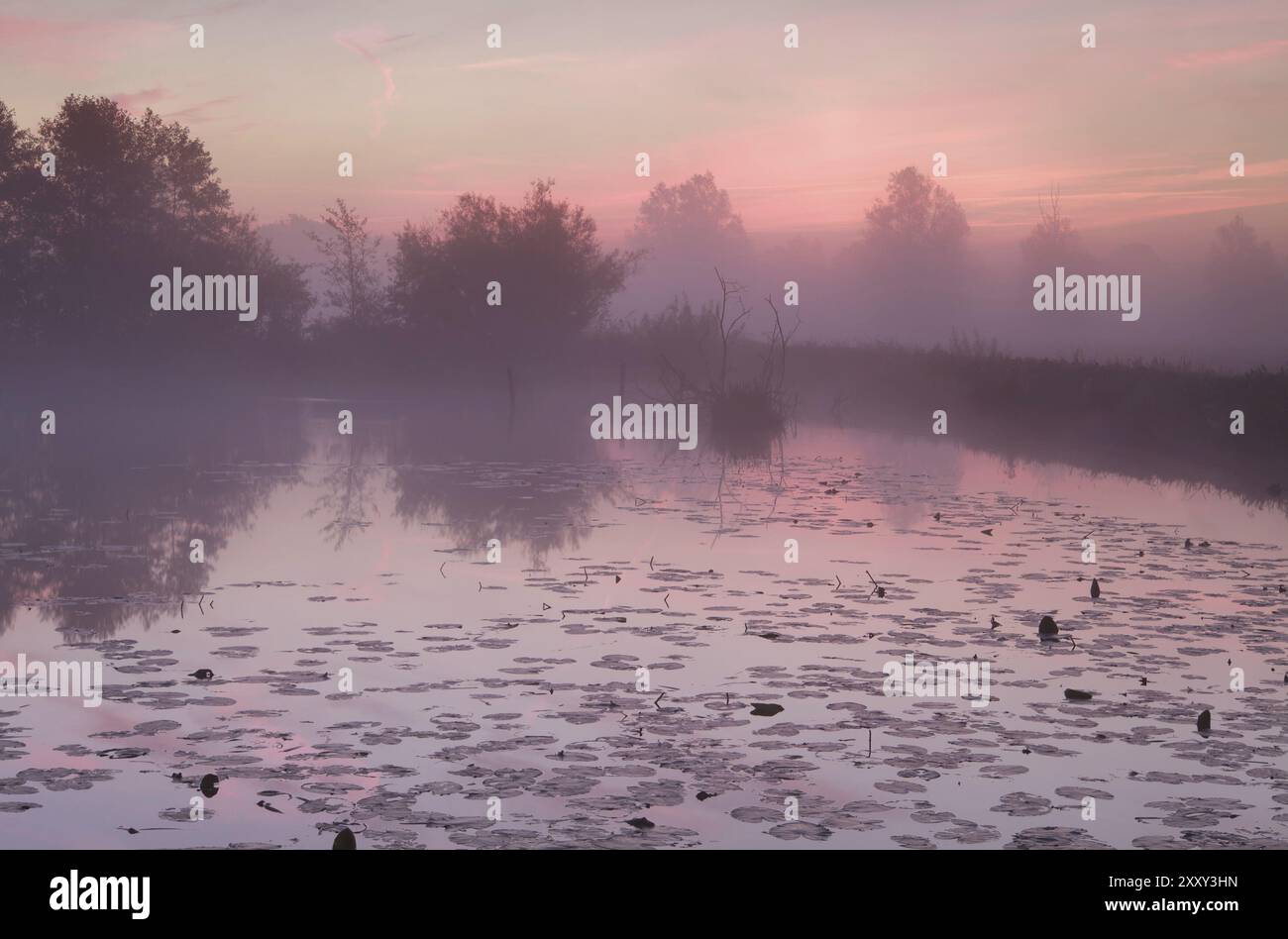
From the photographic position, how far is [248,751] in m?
7.47

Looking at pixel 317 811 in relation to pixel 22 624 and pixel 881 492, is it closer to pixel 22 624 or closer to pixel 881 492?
pixel 22 624

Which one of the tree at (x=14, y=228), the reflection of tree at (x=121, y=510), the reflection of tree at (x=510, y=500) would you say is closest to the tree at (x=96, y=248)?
the tree at (x=14, y=228)

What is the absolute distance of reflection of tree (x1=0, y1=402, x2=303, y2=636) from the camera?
12.4m

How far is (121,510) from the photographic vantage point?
1912 centimetres

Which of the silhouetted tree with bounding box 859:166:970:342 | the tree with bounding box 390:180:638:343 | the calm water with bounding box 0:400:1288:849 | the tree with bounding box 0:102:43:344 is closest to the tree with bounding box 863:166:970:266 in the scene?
the silhouetted tree with bounding box 859:166:970:342

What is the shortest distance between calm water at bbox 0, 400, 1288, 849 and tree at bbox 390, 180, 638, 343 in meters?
41.4

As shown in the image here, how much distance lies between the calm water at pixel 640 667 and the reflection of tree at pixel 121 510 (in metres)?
0.10

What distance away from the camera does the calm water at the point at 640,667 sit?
21.3ft

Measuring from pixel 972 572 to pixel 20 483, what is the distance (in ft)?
56.0
